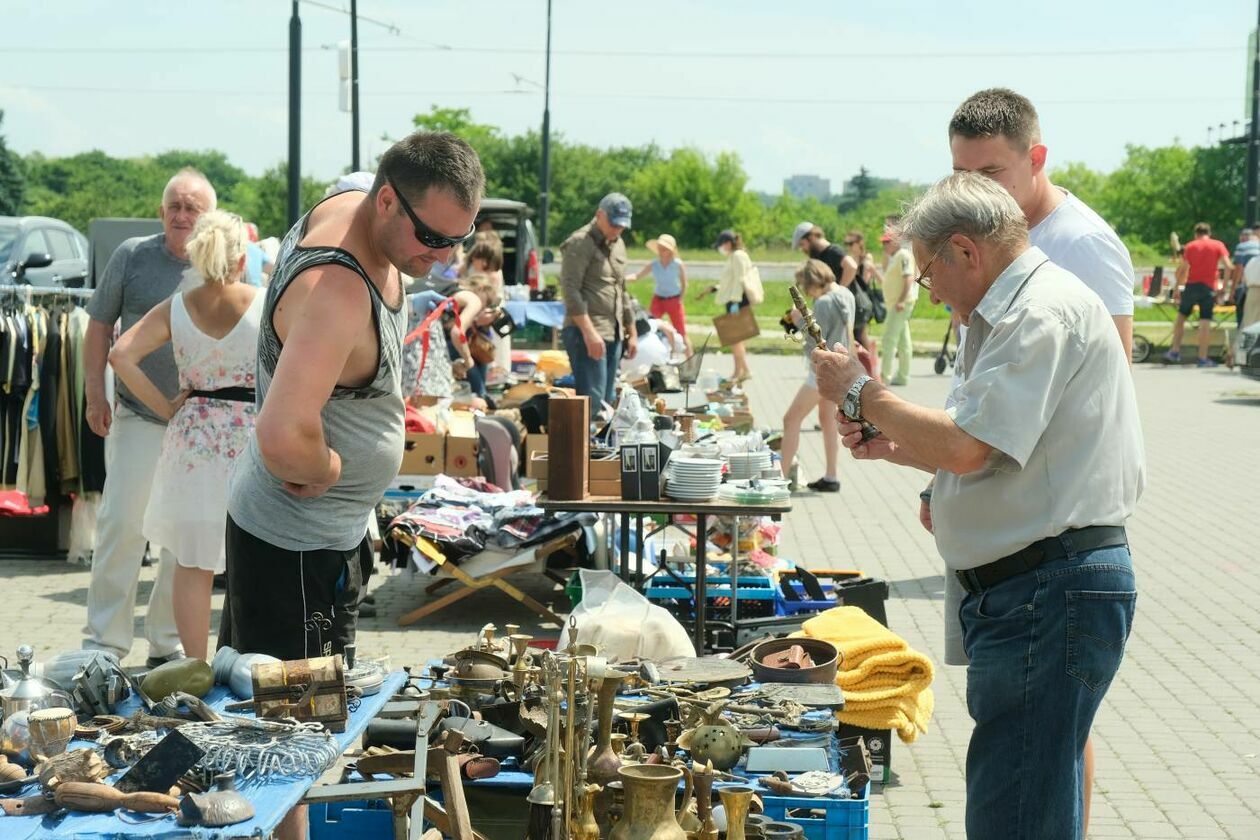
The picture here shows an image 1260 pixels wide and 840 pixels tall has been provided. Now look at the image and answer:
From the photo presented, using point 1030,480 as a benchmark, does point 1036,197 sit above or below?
above

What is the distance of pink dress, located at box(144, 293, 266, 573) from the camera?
17.9ft

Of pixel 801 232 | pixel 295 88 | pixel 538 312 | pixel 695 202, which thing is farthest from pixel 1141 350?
pixel 695 202

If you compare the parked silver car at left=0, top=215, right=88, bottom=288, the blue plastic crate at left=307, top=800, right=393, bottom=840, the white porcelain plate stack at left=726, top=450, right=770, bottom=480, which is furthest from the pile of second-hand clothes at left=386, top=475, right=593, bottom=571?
the parked silver car at left=0, top=215, right=88, bottom=288

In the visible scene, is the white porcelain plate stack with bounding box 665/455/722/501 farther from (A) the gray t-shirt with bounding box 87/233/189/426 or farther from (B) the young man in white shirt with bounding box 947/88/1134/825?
(B) the young man in white shirt with bounding box 947/88/1134/825

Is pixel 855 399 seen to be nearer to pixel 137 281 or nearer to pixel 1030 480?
pixel 1030 480

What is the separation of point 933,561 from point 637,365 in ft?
17.3

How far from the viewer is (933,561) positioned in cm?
884

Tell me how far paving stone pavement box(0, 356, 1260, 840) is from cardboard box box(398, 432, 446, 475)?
0.64m

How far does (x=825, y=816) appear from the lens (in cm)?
384

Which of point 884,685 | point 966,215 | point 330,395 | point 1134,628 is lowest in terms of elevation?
point 1134,628

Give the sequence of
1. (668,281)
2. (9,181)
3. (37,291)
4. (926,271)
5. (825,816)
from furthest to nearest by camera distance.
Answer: (9,181)
(668,281)
(37,291)
(825,816)
(926,271)

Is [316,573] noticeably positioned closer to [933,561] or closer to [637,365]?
[933,561]

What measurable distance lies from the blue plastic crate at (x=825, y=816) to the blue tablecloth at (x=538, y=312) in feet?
41.0

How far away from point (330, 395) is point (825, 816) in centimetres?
172
